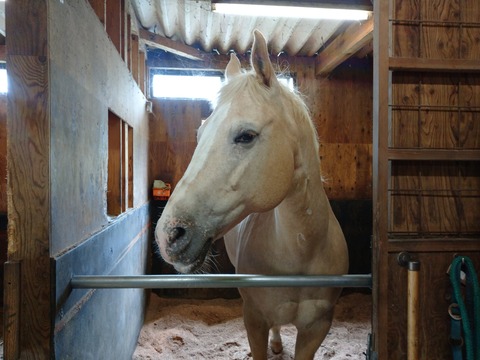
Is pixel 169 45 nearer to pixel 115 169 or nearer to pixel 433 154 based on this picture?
pixel 115 169

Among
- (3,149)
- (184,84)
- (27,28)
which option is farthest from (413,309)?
(184,84)

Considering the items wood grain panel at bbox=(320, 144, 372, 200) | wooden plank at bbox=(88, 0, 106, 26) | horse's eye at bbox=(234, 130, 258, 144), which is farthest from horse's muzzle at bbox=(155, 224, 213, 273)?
wood grain panel at bbox=(320, 144, 372, 200)

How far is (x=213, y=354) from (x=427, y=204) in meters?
2.24

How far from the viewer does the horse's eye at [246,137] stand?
1.12 m

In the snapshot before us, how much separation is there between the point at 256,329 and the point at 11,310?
109cm

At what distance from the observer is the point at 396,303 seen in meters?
1.12

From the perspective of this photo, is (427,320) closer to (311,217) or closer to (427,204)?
(427,204)

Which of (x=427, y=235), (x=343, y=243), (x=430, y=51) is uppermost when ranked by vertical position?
(x=430, y=51)

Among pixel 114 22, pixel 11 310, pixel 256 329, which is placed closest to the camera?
pixel 11 310

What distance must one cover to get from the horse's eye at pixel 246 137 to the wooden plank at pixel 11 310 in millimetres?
729

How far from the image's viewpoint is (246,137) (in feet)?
3.72

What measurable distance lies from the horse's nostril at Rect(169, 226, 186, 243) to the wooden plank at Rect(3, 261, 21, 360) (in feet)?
1.42

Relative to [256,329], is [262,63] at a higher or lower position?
higher

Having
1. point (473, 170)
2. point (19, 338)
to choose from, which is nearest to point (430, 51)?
point (473, 170)
